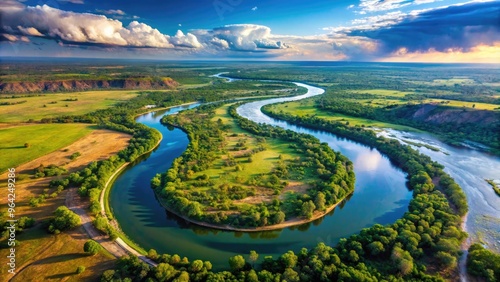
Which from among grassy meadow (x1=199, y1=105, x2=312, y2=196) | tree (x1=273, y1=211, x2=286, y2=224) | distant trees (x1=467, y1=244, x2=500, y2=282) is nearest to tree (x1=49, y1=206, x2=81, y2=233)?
grassy meadow (x1=199, y1=105, x2=312, y2=196)

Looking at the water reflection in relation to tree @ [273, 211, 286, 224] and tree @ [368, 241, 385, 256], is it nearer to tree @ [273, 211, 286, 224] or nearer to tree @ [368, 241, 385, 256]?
tree @ [273, 211, 286, 224]

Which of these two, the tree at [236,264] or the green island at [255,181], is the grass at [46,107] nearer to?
the green island at [255,181]

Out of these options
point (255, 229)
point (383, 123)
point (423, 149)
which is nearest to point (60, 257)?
point (255, 229)

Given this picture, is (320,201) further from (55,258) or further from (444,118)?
(444,118)

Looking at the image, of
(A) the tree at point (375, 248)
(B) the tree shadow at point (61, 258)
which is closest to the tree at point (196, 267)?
(B) the tree shadow at point (61, 258)

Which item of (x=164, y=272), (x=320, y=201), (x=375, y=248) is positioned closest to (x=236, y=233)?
(x=164, y=272)

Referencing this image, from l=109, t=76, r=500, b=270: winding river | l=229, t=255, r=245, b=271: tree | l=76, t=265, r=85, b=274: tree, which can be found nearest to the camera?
l=76, t=265, r=85, b=274: tree
